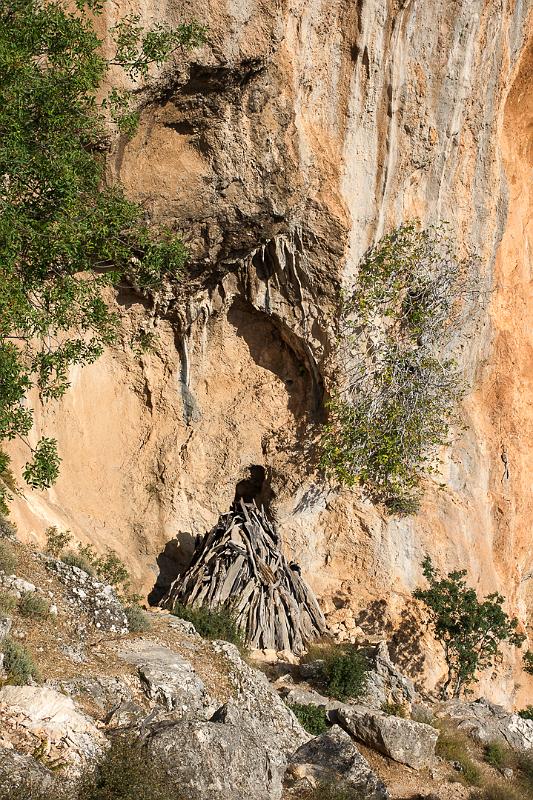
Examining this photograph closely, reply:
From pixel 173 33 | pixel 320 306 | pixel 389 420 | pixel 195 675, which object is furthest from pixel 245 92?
pixel 195 675

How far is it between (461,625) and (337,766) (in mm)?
5411

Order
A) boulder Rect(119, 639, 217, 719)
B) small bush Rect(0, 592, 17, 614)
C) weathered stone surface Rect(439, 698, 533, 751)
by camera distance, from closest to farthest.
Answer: boulder Rect(119, 639, 217, 719) < small bush Rect(0, 592, 17, 614) < weathered stone surface Rect(439, 698, 533, 751)

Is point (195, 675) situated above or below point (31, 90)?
below

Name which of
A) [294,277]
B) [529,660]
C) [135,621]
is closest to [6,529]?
[135,621]

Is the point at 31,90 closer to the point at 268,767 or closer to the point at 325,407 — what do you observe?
the point at 268,767

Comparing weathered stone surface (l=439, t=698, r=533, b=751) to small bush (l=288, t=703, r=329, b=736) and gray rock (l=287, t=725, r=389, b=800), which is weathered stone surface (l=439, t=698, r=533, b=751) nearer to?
small bush (l=288, t=703, r=329, b=736)

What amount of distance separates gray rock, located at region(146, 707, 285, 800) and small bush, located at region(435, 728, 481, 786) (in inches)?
134

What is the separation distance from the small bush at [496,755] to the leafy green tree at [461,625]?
7.04 feet

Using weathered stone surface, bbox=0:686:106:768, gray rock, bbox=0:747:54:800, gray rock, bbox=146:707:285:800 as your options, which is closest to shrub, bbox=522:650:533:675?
gray rock, bbox=146:707:285:800

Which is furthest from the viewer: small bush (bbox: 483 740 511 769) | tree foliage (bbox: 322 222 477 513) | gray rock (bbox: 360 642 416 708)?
tree foliage (bbox: 322 222 477 513)

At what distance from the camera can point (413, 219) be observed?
1393cm

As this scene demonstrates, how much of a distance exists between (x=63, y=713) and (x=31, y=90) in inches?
216

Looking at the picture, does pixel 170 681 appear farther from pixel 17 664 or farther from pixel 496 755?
pixel 496 755

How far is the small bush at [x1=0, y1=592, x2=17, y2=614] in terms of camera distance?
7954 mm
